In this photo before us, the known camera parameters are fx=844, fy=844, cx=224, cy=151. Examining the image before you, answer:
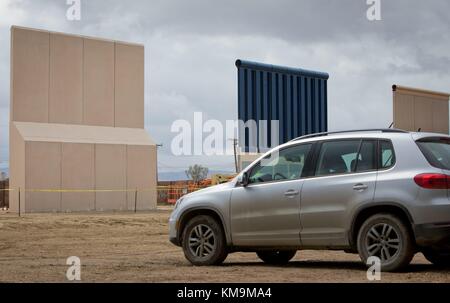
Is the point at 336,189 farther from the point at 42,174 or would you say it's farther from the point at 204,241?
the point at 42,174

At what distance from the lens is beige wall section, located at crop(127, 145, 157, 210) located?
41.9 m

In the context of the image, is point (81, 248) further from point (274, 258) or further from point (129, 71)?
point (129, 71)

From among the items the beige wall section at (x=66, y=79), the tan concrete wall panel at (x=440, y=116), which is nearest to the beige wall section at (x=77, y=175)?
the beige wall section at (x=66, y=79)

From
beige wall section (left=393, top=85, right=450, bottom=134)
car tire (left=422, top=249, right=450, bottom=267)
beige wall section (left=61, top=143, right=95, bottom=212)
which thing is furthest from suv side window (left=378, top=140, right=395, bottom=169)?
beige wall section (left=61, top=143, right=95, bottom=212)

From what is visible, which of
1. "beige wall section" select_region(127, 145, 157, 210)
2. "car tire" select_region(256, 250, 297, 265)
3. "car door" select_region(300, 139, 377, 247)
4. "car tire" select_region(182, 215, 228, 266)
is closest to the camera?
"car door" select_region(300, 139, 377, 247)

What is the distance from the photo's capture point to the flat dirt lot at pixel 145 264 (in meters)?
10.6

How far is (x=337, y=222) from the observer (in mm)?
11195

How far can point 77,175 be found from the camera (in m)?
39.6

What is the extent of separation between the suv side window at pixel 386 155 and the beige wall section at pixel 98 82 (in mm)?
30753

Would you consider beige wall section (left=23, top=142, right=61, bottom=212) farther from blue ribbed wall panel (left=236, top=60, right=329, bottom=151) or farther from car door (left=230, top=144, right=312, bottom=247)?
car door (left=230, top=144, right=312, bottom=247)

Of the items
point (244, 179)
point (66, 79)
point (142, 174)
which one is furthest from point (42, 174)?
point (244, 179)

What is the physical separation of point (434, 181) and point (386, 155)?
0.85 metres

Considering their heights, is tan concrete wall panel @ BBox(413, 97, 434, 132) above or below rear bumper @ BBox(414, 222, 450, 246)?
above

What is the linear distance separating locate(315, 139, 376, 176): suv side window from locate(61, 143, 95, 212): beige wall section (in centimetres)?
2865
